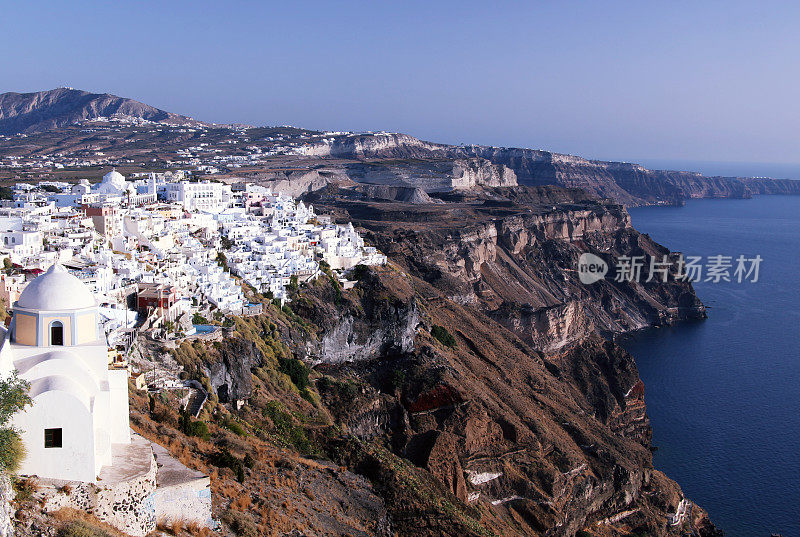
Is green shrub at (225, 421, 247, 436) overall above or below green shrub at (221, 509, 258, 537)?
below

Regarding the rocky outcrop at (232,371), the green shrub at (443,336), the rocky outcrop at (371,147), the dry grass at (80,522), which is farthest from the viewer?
the rocky outcrop at (371,147)

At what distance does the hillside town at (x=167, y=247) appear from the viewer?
27.6 meters

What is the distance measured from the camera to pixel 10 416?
38.3 feet

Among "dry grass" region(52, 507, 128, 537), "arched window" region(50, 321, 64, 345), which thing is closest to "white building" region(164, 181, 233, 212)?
"arched window" region(50, 321, 64, 345)

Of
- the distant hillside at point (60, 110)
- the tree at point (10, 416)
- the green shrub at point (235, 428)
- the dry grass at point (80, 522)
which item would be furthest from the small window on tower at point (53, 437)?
the distant hillside at point (60, 110)

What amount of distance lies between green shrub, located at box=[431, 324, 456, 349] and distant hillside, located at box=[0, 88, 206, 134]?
13790 cm

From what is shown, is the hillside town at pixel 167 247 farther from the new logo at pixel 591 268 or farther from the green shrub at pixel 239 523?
the new logo at pixel 591 268

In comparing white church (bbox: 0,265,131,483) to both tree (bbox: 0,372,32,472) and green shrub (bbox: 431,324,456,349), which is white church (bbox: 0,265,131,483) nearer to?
tree (bbox: 0,372,32,472)

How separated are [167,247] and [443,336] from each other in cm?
1531

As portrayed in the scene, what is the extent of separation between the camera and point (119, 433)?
13875 millimetres

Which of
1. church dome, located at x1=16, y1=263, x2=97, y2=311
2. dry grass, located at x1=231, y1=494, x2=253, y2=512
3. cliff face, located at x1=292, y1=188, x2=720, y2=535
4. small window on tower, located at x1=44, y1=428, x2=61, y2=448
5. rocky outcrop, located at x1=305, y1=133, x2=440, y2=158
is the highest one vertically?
rocky outcrop, located at x1=305, y1=133, x2=440, y2=158

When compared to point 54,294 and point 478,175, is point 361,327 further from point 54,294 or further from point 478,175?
point 478,175

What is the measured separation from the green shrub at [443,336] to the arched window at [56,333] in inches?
1158

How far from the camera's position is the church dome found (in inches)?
509
